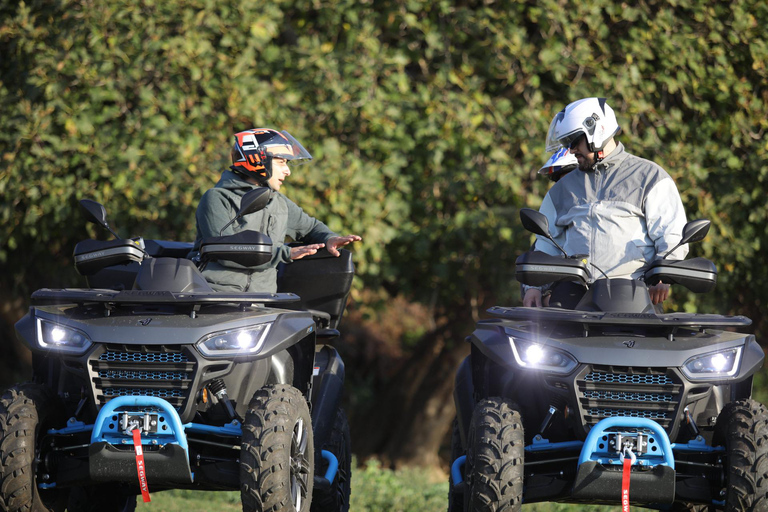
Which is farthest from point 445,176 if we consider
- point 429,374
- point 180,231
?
point 429,374

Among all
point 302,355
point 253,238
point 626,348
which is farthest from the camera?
point 302,355

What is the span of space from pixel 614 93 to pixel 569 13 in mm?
866

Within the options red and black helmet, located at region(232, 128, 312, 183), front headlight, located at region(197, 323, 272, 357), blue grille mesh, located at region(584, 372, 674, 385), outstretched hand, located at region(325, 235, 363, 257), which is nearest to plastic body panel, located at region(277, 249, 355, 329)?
outstretched hand, located at region(325, 235, 363, 257)

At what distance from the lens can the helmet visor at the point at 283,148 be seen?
5.67m

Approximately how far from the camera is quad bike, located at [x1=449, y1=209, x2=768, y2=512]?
4125 millimetres

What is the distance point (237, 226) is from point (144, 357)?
4.05 feet

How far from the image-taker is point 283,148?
5.72 metres

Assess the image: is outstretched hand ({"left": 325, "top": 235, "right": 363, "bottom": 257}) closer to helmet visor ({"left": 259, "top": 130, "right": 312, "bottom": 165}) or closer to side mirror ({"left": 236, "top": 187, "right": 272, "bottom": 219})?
helmet visor ({"left": 259, "top": 130, "right": 312, "bottom": 165})

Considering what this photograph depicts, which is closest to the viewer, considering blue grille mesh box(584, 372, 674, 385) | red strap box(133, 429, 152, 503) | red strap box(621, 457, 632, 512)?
red strap box(621, 457, 632, 512)

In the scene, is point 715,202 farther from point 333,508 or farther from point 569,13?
point 333,508

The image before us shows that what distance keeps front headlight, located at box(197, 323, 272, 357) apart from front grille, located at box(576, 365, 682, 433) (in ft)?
4.71

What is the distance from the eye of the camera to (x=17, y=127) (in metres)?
8.66

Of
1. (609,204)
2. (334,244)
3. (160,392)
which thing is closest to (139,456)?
(160,392)

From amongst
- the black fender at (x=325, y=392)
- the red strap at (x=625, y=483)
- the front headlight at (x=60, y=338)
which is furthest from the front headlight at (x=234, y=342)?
the red strap at (x=625, y=483)
